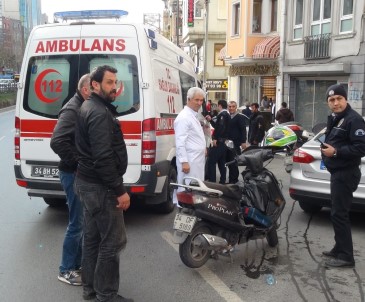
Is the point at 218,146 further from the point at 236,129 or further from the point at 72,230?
the point at 72,230

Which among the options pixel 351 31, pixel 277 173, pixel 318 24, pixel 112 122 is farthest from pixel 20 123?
pixel 318 24

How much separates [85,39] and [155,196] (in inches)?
89.3

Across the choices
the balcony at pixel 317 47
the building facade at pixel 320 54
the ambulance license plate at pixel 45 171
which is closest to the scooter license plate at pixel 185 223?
the ambulance license plate at pixel 45 171

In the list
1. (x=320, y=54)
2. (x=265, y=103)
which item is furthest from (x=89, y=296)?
(x=265, y=103)

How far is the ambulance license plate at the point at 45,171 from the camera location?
19.8 ft

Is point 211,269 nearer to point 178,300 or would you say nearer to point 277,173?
point 178,300

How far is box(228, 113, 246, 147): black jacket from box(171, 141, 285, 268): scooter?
397 cm

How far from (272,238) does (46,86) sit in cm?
343

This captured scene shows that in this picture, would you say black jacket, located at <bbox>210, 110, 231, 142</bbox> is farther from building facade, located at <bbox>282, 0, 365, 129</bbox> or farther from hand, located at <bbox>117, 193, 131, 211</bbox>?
Result: building facade, located at <bbox>282, 0, 365, 129</bbox>

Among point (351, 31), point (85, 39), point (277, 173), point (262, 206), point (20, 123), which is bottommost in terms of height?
point (277, 173)

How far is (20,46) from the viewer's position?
75.6m

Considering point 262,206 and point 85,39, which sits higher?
point 85,39

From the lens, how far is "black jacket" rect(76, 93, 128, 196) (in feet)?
11.4

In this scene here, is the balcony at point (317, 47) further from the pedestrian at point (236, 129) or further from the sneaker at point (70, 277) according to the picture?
the sneaker at point (70, 277)
